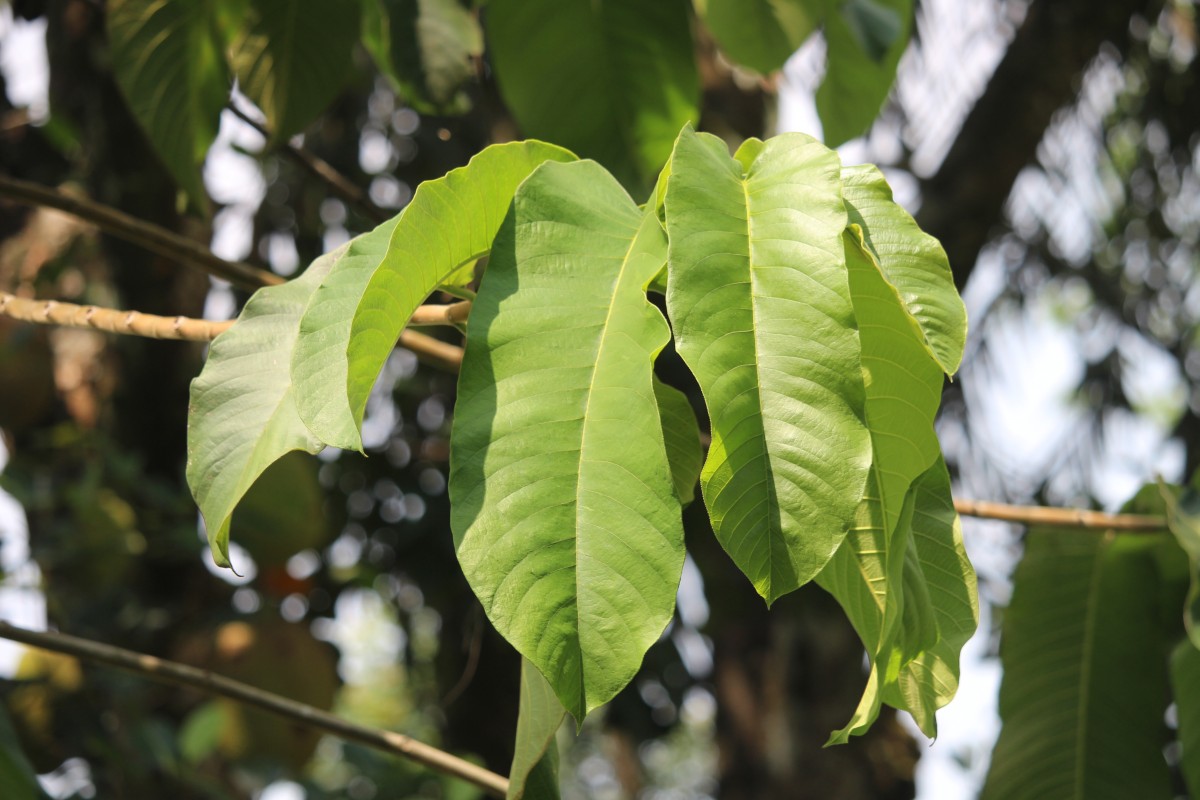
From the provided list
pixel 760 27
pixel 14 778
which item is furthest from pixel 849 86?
pixel 14 778

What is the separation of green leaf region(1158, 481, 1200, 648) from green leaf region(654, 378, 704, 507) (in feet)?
1.15

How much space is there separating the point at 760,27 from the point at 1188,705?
586 mm

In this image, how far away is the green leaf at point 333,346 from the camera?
392 millimetres

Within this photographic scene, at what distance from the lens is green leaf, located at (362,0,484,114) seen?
90 centimetres

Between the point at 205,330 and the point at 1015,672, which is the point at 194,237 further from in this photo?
the point at 1015,672

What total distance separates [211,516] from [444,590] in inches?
65.3

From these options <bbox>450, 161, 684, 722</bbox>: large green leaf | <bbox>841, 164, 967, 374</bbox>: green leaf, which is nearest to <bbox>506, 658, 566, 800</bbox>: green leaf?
<bbox>450, 161, 684, 722</bbox>: large green leaf

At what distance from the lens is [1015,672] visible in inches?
35.6

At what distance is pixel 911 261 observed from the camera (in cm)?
44

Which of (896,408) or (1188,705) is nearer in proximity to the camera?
(896,408)

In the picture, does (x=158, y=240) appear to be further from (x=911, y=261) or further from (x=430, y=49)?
(x=911, y=261)

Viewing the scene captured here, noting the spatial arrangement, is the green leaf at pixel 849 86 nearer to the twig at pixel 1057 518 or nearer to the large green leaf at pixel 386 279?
the twig at pixel 1057 518

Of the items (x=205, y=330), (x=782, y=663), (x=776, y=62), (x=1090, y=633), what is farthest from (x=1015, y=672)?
(x=782, y=663)

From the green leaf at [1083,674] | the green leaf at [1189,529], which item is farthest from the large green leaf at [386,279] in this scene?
the green leaf at [1083,674]
